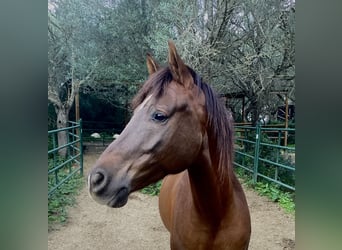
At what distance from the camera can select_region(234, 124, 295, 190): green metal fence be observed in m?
1.23


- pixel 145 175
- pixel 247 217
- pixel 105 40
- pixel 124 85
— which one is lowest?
pixel 247 217

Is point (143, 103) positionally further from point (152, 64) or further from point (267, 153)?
point (267, 153)

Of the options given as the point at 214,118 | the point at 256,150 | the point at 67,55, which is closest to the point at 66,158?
the point at 67,55

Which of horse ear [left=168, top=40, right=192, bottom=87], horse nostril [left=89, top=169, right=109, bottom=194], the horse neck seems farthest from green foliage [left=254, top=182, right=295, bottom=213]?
horse nostril [left=89, top=169, right=109, bottom=194]

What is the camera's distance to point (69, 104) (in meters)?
1.14

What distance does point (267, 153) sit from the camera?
4.79 ft

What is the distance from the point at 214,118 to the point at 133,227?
881 millimetres

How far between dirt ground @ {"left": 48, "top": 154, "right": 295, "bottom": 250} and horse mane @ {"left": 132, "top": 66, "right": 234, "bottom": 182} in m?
0.55

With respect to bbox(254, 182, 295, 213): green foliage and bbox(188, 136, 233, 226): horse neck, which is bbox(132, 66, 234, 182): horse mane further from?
bbox(254, 182, 295, 213): green foliage

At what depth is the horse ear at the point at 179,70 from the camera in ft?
2.10
